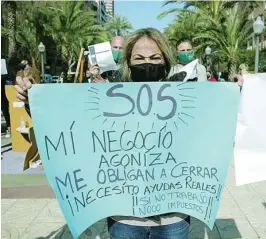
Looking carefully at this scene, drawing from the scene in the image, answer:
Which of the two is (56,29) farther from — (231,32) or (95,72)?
(95,72)

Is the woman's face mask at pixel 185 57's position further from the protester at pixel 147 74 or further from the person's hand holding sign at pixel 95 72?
the protester at pixel 147 74

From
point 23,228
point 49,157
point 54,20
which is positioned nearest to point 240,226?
point 23,228

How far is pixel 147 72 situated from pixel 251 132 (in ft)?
2.11

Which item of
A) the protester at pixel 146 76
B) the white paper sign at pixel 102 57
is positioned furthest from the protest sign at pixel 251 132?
the white paper sign at pixel 102 57

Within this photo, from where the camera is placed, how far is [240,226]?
11.6 ft

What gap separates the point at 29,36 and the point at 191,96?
84.4 feet

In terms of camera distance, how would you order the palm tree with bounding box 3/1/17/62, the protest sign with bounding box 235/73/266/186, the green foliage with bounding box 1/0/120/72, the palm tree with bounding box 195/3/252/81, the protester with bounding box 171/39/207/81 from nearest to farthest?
the protest sign with bounding box 235/73/266/186, the protester with bounding box 171/39/207/81, the palm tree with bounding box 3/1/17/62, the palm tree with bounding box 195/3/252/81, the green foliage with bounding box 1/0/120/72

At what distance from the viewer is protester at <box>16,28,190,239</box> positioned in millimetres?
1734

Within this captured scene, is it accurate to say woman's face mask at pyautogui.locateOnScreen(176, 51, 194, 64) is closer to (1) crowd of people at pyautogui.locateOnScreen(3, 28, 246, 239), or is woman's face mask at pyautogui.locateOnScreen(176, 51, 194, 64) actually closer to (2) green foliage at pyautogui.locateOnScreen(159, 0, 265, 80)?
(1) crowd of people at pyautogui.locateOnScreen(3, 28, 246, 239)

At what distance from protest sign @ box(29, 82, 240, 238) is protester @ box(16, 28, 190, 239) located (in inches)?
1.8

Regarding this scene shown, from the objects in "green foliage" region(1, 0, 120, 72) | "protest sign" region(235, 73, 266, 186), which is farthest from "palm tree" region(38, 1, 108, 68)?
"protest sign" region(235, 73, 266, 186)

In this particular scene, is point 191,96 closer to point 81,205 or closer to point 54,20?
point 81,205

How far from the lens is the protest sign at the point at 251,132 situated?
1.98 m

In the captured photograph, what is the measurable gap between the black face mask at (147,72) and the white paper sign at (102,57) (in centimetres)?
215
